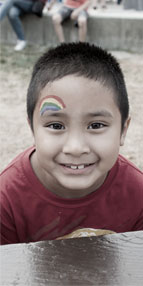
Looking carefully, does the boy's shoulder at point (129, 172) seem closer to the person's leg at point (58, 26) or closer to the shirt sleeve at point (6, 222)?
the shirt sleeve at point (6, 222)

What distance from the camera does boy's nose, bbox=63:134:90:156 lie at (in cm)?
123

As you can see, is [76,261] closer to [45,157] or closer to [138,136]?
[45,157]

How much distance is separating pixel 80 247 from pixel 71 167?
0.38 metres

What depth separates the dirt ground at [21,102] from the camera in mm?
4113

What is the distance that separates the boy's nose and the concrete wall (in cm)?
610

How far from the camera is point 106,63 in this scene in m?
1.56

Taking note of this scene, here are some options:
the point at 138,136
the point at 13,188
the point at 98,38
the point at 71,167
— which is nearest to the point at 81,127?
the point at 71,167

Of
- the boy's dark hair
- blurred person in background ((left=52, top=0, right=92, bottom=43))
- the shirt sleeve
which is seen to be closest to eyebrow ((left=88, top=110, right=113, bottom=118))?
the boy's dark hair

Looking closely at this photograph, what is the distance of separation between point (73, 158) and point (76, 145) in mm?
115

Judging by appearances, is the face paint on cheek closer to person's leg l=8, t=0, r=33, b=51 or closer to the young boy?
the young boy

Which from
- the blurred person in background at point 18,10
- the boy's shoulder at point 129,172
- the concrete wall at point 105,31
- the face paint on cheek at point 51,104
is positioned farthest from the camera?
the blurred person in background at point 18,10

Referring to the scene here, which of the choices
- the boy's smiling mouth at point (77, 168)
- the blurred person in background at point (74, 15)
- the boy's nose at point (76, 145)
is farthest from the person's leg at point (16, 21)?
the boy's nose at point (76, 145)

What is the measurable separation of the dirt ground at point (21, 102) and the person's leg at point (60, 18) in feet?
1.37

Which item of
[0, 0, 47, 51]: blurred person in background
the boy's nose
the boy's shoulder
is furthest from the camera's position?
[0, 0, 47, 51]: blurred person in background
